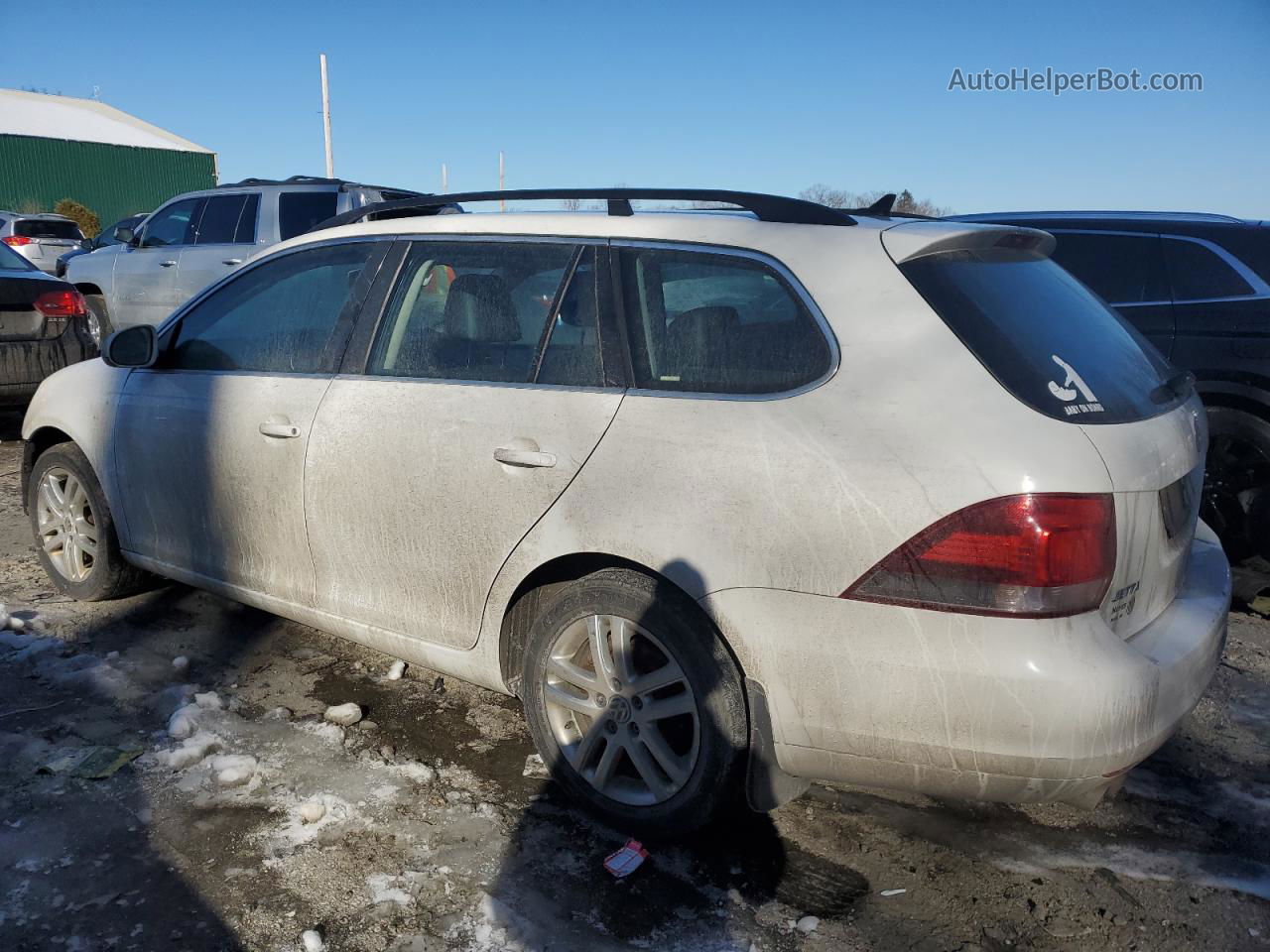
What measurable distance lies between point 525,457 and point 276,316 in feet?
4.79

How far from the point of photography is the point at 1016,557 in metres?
2.17

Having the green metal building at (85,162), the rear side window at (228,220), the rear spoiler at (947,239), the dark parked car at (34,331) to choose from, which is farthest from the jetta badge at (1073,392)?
the green metal building at (85,162)

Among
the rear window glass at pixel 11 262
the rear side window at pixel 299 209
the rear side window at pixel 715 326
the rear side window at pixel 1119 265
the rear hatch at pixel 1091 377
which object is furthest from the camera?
the rear side window at pixel 299 209

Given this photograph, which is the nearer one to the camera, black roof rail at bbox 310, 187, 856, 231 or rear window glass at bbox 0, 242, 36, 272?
black roof rail at bbox 310, 187, 856, 231

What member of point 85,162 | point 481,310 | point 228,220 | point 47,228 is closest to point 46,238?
point 47,228

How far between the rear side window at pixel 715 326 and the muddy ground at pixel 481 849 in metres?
1.33

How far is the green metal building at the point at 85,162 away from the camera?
3872cm

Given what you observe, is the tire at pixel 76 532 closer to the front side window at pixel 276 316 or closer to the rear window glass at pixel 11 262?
the front side window at pixel 276 316

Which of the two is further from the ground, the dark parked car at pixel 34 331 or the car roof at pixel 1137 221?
the car roof at pixel 1137 221

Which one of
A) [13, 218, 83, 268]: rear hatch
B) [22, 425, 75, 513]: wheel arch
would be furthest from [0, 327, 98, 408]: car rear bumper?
[13, 218, 83, 268]: rear hatch

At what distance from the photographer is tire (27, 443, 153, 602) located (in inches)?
170

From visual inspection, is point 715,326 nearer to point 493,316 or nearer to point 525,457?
point 525,457

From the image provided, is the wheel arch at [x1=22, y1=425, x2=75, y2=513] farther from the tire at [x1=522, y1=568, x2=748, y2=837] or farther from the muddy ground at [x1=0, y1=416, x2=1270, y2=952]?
the tire at [x1=522, y1=568, x2=748, y2=837]

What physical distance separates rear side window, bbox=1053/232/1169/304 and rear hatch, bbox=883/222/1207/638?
2741mm
